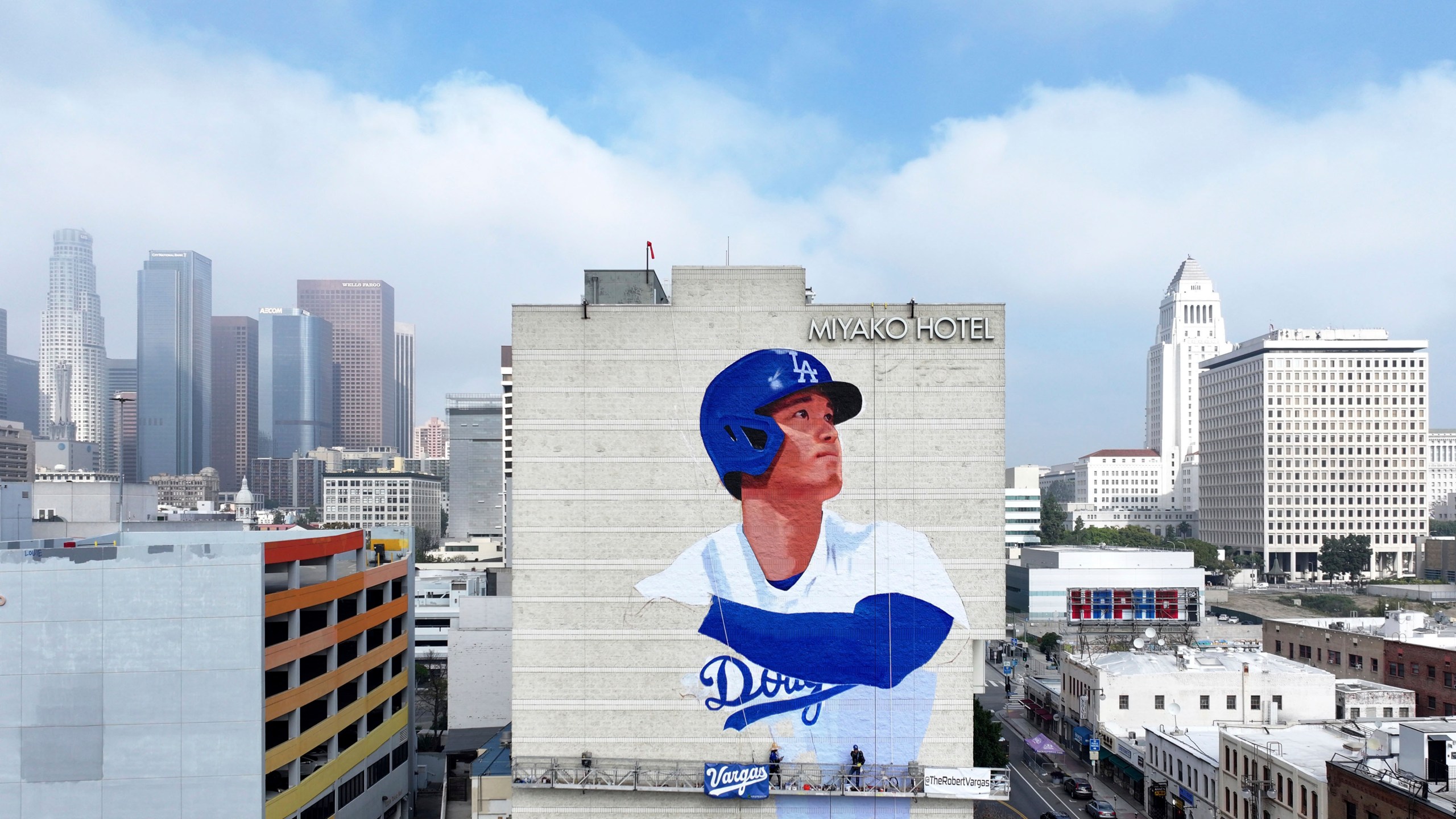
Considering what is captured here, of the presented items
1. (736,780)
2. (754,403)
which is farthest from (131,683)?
(754,403)

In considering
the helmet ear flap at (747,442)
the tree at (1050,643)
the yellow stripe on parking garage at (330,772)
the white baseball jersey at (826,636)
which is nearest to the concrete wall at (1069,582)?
the tree at (1050,643)

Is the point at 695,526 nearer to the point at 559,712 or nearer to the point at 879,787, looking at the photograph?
the point at 559,712

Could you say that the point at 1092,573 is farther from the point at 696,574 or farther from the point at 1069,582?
the point at 696,574

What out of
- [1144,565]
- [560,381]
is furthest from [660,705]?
[1144,565]

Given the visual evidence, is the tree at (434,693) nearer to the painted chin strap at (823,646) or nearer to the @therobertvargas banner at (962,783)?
the painted chin strap at (823,646)

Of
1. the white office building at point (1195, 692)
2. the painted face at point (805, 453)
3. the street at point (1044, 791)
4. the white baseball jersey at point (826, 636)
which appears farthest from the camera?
the white office building at point (1195, 692)
